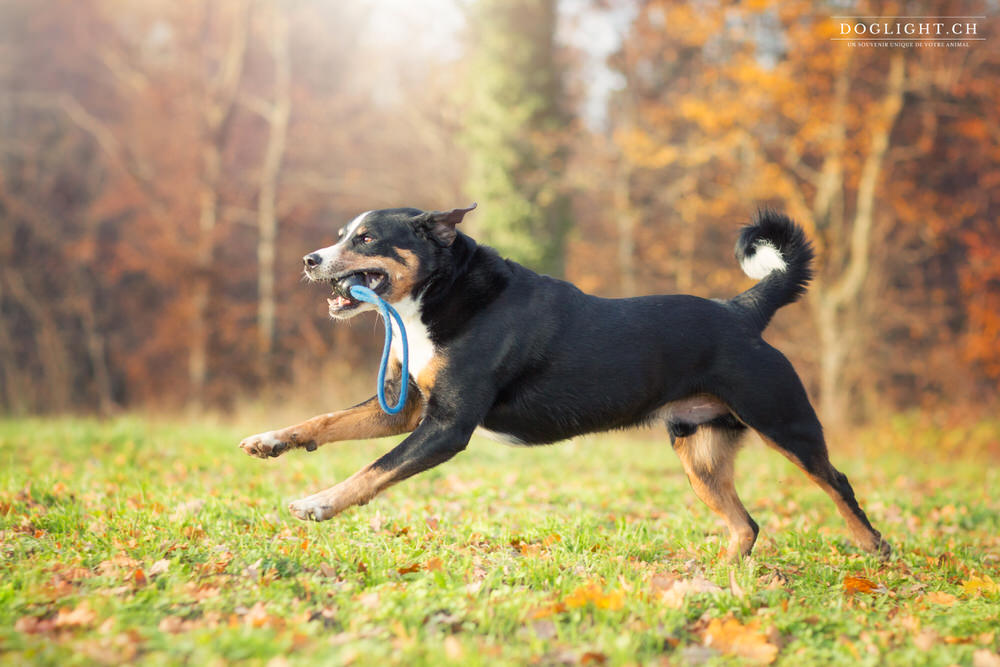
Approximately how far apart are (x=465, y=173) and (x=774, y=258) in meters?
14.3

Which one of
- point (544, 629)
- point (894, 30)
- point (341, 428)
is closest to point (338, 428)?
point (341, 428)

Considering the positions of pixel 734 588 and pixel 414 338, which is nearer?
pixel 734 588

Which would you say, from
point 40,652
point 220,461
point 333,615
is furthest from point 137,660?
point 220,461

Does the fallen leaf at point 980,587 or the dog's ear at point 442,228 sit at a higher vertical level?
the dog's ear at point 442,228

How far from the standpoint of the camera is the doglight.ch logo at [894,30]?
1362 centimetres

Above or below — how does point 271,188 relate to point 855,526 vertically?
above

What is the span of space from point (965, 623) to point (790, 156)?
13.0 m

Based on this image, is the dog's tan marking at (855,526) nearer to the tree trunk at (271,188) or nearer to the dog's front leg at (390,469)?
the dog's front leg at (390,469)

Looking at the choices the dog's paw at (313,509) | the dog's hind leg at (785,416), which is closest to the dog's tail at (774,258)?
the dog's hind leg at (785,416)

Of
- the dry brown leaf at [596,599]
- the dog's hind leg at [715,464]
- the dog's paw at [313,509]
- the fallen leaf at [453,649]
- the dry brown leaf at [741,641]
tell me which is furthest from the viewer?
the dog's hind leg at [715,464]

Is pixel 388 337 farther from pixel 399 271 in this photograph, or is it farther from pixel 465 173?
pixel 465 173

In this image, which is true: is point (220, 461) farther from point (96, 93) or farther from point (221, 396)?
point (96, 93)

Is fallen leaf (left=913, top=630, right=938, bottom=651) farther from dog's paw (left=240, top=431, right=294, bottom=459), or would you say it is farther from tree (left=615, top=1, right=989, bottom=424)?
tree (left=615, top=1, right=989, bottom=424)

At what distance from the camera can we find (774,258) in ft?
15.8
